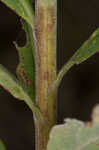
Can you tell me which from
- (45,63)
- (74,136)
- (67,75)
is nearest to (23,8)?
(45,63)

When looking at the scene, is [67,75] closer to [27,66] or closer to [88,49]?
[27,66]

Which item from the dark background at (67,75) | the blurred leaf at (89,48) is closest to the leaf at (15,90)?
Answer: the blurred leaf at (89,48)

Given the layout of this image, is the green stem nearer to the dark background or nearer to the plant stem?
the plant stem

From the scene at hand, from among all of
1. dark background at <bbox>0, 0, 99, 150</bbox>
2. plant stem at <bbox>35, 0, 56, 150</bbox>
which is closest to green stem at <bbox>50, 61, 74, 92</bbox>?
plant stem at <bbox>35, 0, 56, 150</bbox>

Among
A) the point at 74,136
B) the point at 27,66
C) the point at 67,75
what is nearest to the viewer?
the point at 74,136

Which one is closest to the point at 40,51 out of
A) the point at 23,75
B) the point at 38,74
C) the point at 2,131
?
the point at 38,74

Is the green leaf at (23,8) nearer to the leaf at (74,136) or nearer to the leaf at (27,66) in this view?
the leaf at (27,66)
